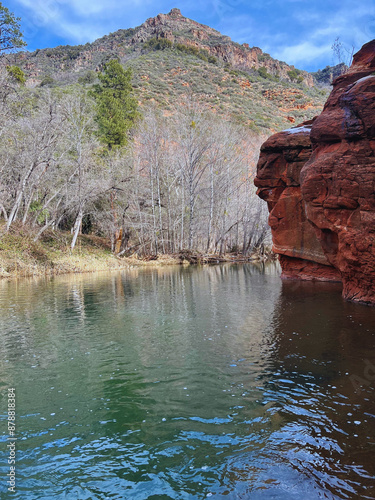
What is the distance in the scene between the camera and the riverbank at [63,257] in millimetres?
22375

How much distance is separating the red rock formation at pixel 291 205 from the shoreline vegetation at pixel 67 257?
12571 millimetres

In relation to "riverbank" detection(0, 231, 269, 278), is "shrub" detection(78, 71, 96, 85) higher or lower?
higher

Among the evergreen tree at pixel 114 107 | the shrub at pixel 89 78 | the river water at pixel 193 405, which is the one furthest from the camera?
the shrub at pixel 89 78

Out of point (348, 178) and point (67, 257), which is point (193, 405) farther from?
point (67, 257)

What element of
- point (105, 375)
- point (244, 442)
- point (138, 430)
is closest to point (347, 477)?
point (244, 442)

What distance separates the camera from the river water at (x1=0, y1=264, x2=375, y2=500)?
3.49 metres

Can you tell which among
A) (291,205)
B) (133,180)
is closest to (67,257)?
(133,180)

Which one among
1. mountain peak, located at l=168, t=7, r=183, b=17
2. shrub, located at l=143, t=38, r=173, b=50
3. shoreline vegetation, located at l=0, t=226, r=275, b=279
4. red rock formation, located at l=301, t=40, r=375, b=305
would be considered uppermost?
mountain peak, located at l=168, t=7, r=183, b=17

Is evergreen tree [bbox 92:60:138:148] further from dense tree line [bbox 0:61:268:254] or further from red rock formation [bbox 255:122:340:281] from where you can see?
red rock formation [bbox 255:122:340:281]

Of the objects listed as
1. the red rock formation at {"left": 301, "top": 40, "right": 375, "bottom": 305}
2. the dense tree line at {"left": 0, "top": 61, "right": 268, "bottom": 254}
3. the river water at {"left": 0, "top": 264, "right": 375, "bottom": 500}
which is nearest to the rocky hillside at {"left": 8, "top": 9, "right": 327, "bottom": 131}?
the dense tree line at {"left": 0, "top": 61, "right": 268, "bottom": 254}

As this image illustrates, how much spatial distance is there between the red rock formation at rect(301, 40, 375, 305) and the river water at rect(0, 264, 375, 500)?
1.65 metres

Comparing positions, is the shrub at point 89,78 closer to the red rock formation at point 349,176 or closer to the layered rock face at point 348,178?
the layered rock face at point 348,178

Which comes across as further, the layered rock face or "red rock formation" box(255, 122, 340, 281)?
"red rock formation" box(255, 122, 340, 281)

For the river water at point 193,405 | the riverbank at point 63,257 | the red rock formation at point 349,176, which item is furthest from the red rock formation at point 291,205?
the riverbank at point 63,257
